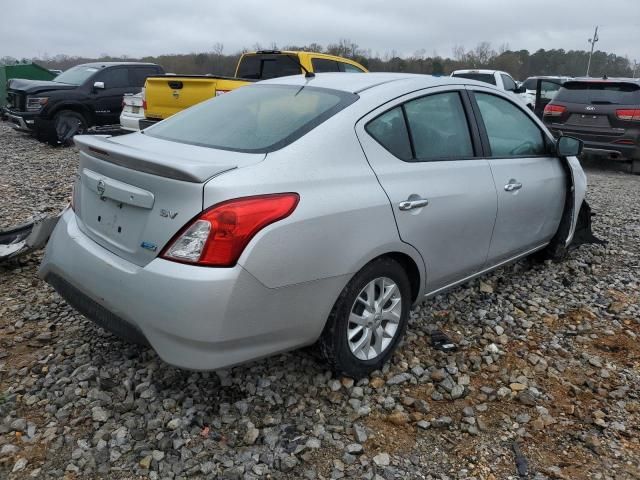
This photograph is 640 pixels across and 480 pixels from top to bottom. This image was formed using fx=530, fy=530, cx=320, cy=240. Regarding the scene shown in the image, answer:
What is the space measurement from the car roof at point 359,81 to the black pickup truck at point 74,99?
8.84 m

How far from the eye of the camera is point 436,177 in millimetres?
2998

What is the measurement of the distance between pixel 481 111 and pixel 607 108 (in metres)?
6.76

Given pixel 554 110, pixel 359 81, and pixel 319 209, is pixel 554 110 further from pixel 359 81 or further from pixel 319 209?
pixel 319 209

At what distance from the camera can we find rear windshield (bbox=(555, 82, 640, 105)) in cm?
891

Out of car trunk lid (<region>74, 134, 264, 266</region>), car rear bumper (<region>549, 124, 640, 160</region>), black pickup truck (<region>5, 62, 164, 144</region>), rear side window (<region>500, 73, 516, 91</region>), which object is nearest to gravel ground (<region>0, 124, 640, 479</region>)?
car trunk lid (<region>74, 134, 264, 266</region>)

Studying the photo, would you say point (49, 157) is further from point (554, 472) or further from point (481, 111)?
point (554, 472)

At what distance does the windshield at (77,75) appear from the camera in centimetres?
1120

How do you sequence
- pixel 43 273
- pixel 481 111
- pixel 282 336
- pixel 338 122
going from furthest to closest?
pixel 481 111 < pixel 43 273 < pixel 338 122 < pixel 282 336

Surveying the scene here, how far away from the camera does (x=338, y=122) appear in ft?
8.61

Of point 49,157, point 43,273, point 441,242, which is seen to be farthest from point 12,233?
point 49,157

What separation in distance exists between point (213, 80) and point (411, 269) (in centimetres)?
556

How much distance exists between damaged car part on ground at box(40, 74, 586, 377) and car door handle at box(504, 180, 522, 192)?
1.4 inches

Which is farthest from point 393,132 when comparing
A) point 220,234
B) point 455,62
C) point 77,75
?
point 455,62

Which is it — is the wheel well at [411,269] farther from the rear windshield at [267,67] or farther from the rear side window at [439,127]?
the rear windshield at [267,67]
